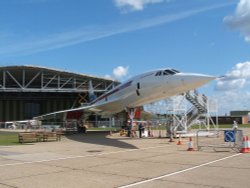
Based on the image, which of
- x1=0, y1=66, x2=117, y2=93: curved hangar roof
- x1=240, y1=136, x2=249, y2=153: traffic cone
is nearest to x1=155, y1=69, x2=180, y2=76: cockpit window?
x1=240, y1=136, x2=249, y2=153: traffic cone

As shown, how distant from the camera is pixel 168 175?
9.78 metres

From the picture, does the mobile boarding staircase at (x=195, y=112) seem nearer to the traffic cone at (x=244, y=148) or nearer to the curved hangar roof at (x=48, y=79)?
the traffic cone at (x=244, y=148)

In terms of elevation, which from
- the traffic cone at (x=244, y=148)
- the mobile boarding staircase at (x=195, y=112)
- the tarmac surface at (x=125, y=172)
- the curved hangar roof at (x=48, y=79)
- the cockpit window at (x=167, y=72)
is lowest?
the tarmac surface at (x=125, y=172)

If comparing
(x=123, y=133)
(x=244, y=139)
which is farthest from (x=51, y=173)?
(x=123, y=133)

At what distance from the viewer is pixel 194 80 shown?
2083cm

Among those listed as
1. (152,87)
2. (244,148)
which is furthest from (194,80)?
(244,148)

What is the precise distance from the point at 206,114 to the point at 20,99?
5492 centimetres

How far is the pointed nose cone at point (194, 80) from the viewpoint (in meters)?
20.5

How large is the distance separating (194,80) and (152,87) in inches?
139

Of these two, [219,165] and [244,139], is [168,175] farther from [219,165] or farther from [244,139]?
[244,139]

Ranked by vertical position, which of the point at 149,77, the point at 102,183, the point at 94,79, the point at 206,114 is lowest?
the point at 102,183

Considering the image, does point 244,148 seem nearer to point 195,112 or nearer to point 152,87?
point 152,87

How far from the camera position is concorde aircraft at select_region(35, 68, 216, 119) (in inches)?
838

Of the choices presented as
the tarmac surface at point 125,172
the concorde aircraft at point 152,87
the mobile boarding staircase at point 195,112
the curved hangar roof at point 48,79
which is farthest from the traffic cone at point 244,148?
the curved hangar roof at point 48,79
